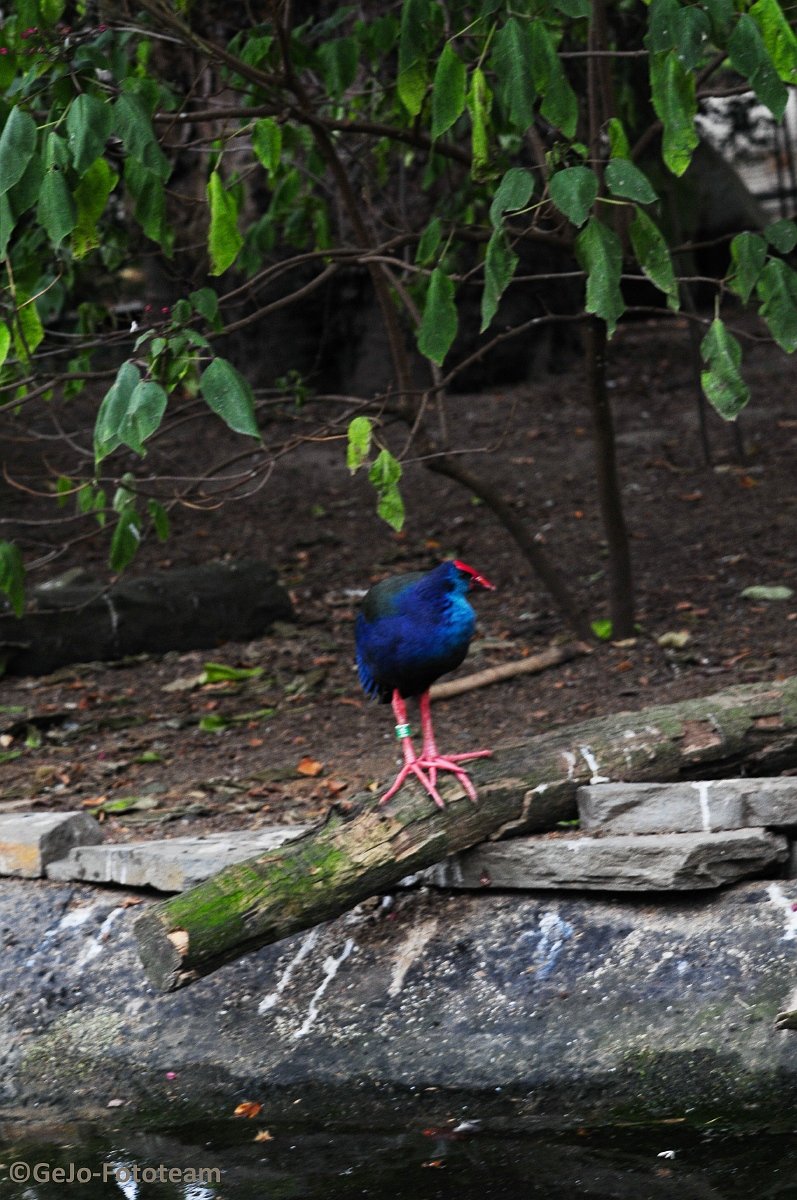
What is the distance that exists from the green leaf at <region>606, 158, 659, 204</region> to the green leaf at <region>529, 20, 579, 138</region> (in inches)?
8.0

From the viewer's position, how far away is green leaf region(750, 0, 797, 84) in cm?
344

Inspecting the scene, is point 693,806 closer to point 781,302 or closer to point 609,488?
point 781,302

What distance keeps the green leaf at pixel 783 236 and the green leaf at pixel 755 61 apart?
50 cm

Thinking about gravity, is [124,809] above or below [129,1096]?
above

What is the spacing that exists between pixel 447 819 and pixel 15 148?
6.71ft

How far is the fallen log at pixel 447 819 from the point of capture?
3600 mm

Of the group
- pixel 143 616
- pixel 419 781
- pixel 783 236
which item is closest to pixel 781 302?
pixel 783 236

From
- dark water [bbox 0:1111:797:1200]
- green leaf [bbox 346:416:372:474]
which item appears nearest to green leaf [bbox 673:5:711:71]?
green leaf [bbox 346:416:372:474]

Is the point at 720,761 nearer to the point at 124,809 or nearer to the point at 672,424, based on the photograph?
the point at 124,809

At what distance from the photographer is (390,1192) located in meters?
3.33

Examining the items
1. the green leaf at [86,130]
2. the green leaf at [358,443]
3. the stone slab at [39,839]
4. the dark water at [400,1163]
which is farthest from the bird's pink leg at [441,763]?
the green leaf at [86,130]

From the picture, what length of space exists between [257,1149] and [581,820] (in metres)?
1.26

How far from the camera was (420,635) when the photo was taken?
3865mm

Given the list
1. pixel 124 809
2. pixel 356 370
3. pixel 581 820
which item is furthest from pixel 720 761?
pixel 356 370
